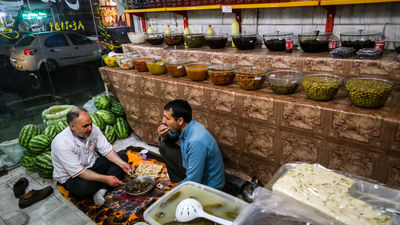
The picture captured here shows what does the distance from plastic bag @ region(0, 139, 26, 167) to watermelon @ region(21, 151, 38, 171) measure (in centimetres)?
27

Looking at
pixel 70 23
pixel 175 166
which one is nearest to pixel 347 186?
pixel 175 166

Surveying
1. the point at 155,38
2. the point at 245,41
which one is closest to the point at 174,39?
the point at 155,38

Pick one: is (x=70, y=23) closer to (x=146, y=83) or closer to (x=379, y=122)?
(x=146, y=83)

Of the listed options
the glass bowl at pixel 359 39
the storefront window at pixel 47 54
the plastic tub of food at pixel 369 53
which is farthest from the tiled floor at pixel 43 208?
the glass bowl at pixel 359 39

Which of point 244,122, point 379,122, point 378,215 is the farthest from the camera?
point 244,122

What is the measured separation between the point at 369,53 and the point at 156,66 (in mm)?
2379

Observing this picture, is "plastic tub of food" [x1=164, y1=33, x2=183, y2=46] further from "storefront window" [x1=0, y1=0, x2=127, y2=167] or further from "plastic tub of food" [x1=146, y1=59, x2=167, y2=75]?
"storefront window" [x1=0, y1=0, x2=127, y2=167]

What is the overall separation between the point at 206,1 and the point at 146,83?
135cm

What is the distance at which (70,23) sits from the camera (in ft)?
13.8

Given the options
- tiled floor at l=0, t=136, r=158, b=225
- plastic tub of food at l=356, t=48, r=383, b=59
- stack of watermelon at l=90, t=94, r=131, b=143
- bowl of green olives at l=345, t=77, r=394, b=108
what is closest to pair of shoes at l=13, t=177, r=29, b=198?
tiled floor at l=0, t=136, r=158, b=225

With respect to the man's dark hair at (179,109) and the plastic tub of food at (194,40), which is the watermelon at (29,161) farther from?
the plastic tub of food at (194,40)

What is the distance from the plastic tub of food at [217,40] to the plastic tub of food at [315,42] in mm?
1058

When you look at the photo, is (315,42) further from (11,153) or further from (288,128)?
(11,153)

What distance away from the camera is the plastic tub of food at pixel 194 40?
12.4ft
